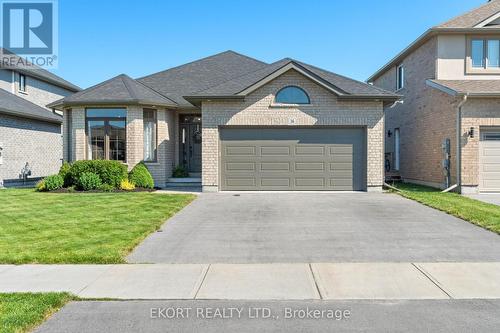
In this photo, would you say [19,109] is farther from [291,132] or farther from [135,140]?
[291,132]

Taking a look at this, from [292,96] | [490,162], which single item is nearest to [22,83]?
[292,96]

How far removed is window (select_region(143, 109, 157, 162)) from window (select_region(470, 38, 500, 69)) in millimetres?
14359

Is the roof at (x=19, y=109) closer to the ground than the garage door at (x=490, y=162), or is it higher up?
higher up

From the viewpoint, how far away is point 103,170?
615 inches

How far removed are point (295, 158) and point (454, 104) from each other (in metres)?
6.59

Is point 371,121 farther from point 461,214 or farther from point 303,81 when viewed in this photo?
point 461,214

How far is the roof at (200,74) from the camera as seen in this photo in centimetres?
1933

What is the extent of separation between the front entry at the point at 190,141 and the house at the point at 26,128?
7730 mm

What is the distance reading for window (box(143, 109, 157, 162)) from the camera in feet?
55.5

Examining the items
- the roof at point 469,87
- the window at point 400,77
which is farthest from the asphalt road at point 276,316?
the window at point 400,77

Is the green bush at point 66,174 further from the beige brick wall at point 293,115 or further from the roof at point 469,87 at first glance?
the roof at point 469,87

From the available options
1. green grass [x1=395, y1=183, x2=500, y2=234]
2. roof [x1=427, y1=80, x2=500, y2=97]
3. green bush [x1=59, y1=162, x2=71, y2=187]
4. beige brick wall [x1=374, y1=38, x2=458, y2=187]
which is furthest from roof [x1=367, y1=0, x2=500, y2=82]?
green bush [x1=59, y1=162, x2=71, y2=187]

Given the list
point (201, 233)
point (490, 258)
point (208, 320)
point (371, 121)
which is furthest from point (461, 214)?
point (208, 320)

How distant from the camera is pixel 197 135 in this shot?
18.7m
